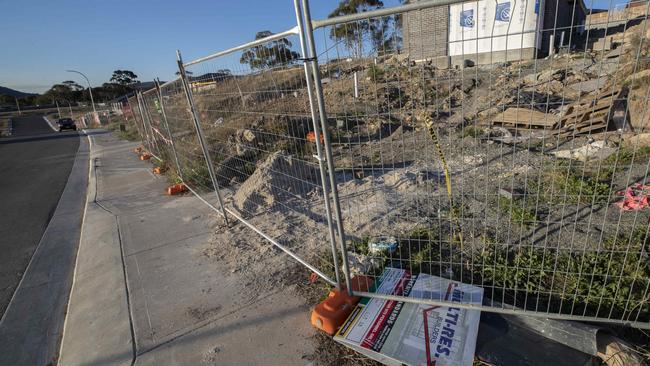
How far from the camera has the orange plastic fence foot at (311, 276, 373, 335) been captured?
2441 millimetres

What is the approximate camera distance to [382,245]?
11.0 ft

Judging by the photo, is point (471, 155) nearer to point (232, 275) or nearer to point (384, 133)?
point (384, 133)

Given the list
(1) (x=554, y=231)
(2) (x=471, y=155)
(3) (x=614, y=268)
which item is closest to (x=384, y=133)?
(2) (x=471, y=155)

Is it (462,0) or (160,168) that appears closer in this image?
(462,0)

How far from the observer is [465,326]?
225 cm

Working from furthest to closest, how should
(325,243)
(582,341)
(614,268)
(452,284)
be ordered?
(325,243) < (614,268) < (452,284) < (582,341)

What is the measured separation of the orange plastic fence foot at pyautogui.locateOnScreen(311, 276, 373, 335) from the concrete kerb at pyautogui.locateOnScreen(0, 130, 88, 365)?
216 centimetres

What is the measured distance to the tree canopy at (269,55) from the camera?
236cm

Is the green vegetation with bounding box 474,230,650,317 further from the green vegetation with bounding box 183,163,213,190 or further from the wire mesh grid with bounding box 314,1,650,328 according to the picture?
the green vegetation with bounding box 183,163,213,190

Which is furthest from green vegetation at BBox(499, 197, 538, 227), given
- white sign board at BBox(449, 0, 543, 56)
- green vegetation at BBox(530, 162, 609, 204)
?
white sign board at BBox(449, 0, 543, 56)

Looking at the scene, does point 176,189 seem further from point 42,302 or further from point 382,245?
point 382,245

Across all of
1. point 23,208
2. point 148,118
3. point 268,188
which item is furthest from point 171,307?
point 148,118

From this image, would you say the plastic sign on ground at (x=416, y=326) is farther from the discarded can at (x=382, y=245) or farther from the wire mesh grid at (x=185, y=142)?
the wire mesh grid at (x=185, y=142)

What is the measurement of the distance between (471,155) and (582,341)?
4847 millimetres
